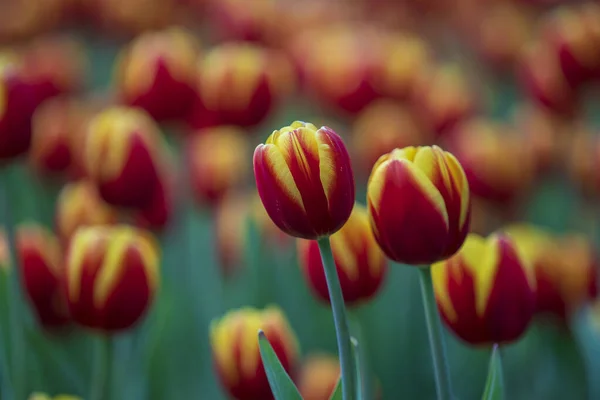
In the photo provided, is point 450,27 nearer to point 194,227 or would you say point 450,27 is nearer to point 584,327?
point 194,227

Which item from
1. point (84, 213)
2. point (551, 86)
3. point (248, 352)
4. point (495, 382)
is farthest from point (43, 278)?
point (551, 86)

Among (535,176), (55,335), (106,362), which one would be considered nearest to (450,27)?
(535,176)

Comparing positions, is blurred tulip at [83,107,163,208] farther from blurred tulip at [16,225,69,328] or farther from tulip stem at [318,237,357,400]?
tulip stem at [318,237,357,400]

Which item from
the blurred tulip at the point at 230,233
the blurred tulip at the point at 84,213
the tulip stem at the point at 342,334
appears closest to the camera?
the tulip stem at the point at 342,334

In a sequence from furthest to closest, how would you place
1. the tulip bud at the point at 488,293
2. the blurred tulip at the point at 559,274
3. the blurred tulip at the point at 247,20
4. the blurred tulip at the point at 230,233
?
the blurred tulip at the point at 247,20 → the blurred tulip at the point at 230,233 → the blurred tulip at the point at 559,274 → the tulip bud at the point at 488,293

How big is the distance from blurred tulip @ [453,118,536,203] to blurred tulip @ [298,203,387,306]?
0.39 meters

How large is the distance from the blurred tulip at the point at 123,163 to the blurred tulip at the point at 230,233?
20 cm

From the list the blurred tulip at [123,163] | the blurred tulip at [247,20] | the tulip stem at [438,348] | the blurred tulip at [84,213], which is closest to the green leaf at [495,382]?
the tulip stem at [438,348]

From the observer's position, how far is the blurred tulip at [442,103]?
1262 millimetres

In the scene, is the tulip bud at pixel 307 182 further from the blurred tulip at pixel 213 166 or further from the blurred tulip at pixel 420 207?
the blurred tulip at pixel 213 166

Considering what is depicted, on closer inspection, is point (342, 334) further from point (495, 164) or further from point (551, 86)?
point (551, 86)

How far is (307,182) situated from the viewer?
51 cm

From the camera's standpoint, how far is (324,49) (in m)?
1.50

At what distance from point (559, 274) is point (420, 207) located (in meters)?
0.38
